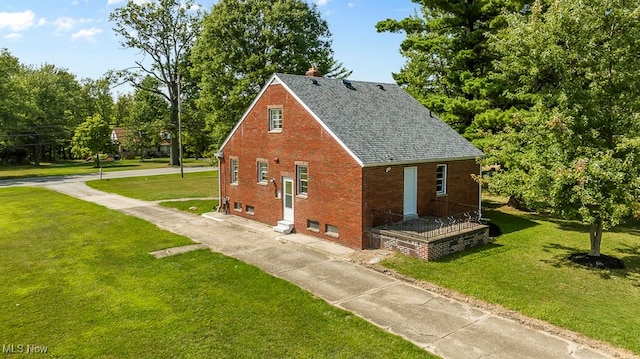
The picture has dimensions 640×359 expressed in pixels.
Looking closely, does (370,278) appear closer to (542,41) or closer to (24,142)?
(542,41)

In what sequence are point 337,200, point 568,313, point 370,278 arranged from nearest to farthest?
1. point 568,313
2. point 370,278
3. point 337,200

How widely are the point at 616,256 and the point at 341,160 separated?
11.1m

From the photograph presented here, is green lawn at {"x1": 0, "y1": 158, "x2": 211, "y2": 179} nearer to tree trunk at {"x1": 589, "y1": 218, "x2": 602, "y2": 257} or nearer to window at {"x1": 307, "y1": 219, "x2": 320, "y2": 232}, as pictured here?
window at {"x1": 307, "y1": 219, "x2": 320, "y2": 232}

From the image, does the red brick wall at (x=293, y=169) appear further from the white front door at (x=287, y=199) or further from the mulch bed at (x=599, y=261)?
the mulch bed at (x=599, y=261)

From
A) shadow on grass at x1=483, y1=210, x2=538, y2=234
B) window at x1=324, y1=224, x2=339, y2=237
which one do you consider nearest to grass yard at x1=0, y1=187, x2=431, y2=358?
window at x1=324, y1=224, x2=339, y2=237

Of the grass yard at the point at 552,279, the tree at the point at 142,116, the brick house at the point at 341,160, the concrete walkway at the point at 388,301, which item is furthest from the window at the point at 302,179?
the tree at the point at 142,116

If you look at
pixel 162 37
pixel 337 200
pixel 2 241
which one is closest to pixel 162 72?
pixel 162 37

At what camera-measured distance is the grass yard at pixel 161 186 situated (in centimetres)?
3253

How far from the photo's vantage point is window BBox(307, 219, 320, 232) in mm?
18413

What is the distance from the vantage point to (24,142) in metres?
66.8

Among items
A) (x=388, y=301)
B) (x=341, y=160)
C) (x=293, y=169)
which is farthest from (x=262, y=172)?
(x=388, y=301)

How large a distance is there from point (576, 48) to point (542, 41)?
1.04 metres

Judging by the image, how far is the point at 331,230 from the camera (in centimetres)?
1781

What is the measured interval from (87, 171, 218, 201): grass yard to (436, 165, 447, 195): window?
18286 millimetres
